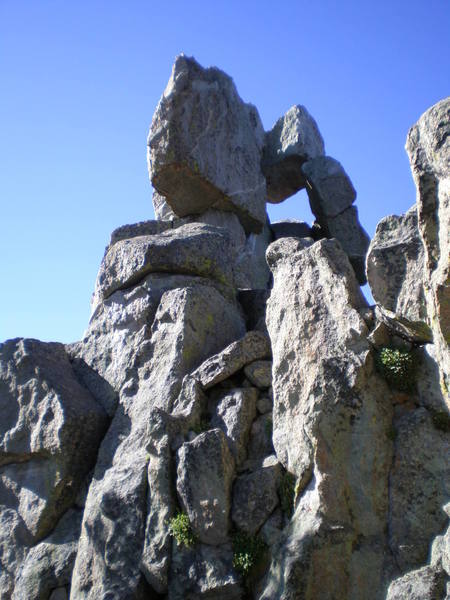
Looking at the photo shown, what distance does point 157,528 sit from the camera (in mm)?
10398

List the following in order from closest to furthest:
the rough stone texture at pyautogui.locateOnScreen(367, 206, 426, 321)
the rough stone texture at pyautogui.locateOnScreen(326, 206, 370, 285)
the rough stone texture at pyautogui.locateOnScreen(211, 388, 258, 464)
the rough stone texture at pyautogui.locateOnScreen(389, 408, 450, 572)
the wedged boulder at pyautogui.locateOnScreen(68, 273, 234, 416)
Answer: the rough stone texture at pyautogui.locateOnScreen(389, 408, 450, 572) → the rough stone texture at pyautogui.locateOnScreen(367, 206, 426, 321) → the rough stone texture at pyautogui.locateOnScreen(211, 388, 258, 464) → the wedged boulder at pyautogui.locateOnScreen(68, 273, 234, 416) → the rough stone texture at pyautogui.locateOnScreen(326, 206, 370, 285)

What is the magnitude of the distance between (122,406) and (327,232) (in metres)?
11.6

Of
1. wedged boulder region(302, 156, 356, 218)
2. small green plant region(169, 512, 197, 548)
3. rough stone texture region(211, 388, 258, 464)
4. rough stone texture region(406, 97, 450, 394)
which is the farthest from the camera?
wedged boulder region(302, 156, 356, 218)

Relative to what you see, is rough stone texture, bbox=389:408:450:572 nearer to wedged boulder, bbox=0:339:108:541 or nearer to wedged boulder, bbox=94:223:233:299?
wedged boulder, bbox=0:339:108:541

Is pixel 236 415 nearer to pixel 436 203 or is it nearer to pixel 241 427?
pixel 241 427

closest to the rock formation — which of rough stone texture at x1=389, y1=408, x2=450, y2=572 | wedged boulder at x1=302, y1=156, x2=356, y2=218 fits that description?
rough stone texture at x1=389, y1=408, x2=450, y2=572

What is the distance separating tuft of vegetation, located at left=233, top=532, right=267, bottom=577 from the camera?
9680 mm

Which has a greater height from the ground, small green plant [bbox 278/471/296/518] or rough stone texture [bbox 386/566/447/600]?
small green plant [bbox 278/471/296/518]

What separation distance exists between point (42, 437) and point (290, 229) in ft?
40.3

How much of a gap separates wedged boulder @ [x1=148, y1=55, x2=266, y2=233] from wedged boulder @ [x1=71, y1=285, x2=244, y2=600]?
647 cm

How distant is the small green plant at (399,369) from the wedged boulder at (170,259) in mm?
4941

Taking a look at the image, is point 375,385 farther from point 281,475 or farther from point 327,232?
point 327,232

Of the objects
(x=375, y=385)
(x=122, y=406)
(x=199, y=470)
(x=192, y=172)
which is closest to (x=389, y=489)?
(x=375, y=385)

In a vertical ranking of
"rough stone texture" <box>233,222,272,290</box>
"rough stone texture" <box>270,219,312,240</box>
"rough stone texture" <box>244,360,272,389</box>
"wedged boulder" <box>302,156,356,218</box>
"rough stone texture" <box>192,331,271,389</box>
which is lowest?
"rough stone texture" <box>244,360,272,389</box>
